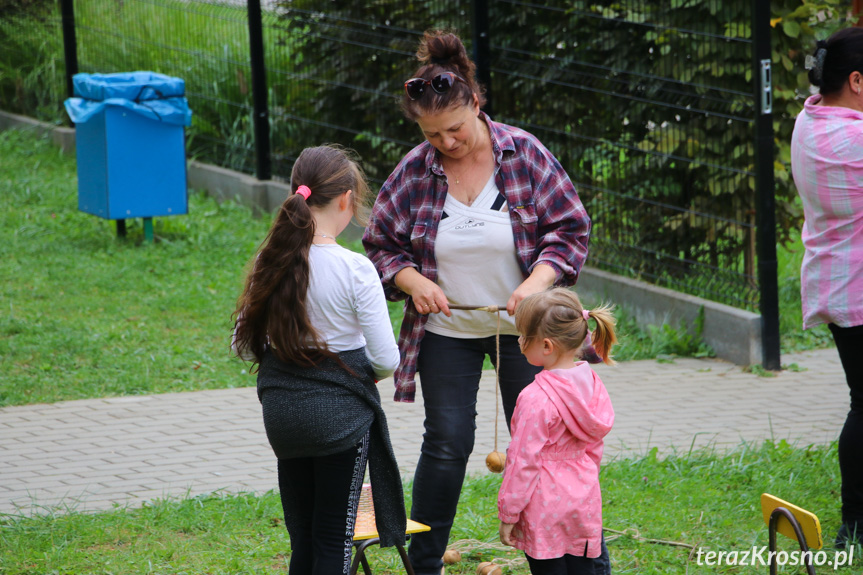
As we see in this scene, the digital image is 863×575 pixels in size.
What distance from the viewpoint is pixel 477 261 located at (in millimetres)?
3592

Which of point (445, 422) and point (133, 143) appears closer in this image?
point (445, 422)

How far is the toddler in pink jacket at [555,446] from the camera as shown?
3068 mm

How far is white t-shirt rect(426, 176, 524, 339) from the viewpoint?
3.57 m

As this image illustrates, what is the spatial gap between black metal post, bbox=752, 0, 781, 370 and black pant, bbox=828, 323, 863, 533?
2502mm

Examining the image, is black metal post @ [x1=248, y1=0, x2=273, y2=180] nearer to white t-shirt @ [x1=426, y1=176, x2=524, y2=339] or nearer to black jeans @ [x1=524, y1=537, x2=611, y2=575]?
white t-shirt @ [x1=426, y1=176, x2=524, y2=339]

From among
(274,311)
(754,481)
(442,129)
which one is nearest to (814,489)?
(754,481)

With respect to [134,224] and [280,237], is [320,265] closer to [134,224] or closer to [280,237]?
[280,237]

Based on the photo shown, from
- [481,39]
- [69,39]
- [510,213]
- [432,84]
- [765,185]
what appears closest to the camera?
[432,84]

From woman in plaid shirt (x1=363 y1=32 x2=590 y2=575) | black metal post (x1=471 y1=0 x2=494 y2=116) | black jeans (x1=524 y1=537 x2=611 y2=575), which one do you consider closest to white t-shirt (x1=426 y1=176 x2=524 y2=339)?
woman in plaid shirt (x1=363 y1=32 x2=590 y2=575)

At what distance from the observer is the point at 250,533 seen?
14.1 feet

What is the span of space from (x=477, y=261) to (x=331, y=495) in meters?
0.96

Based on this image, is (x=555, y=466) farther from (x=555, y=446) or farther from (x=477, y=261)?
(x=477, y=261)

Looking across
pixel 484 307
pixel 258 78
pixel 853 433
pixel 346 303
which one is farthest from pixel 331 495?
pixel 258 78

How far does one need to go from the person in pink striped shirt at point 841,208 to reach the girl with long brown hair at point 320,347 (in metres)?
1.79
